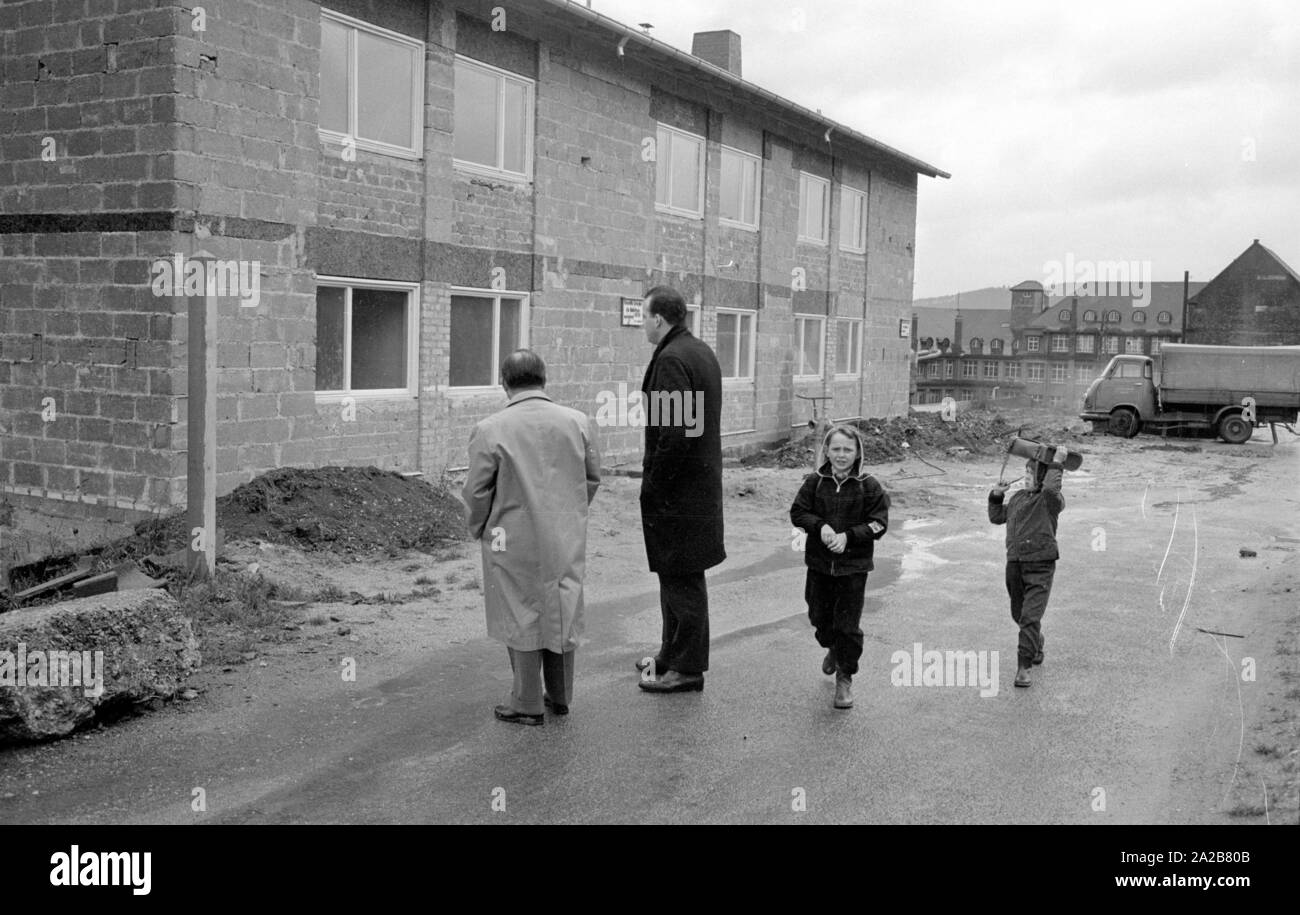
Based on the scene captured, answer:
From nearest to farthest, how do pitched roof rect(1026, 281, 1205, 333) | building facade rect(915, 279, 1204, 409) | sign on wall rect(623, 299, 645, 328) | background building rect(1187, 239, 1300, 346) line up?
1. sign on wall rect(623, 299, 645, 328)
2. background building rect(1187, 239, 1300, 346)
3. building facade rect(915, 279, 1204, 409)
4. pitched roof rect(1026, 281, 1205, 333)

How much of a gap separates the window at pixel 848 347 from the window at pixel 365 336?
46.1ft

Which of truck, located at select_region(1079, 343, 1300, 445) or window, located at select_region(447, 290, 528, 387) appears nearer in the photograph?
window, located at select_region(447, 290, 528, 387)

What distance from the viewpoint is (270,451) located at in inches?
456

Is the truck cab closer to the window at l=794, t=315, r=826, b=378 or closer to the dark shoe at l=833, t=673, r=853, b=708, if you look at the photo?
the window at l=794, t=315, r=826, b=378

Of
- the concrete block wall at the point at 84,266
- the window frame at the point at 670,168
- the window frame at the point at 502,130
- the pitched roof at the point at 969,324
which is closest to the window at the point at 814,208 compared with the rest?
the window frame at the point at 670,168

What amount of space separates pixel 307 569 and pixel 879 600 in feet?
15.0

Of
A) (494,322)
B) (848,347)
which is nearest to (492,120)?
(494,322)

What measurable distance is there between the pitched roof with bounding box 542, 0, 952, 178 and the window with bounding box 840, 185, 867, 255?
3.29 feet

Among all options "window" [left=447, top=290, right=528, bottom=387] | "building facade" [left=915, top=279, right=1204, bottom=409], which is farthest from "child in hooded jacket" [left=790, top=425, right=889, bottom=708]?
"building facade" [left=915, top=279, right=1204, bottom=409]

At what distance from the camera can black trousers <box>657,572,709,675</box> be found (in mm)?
6660

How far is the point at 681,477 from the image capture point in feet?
21.5

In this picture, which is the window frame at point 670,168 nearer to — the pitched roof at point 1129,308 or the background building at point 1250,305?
the background building at point 1250,305
